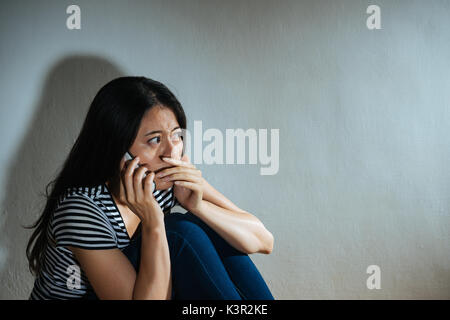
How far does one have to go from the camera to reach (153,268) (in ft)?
2.56

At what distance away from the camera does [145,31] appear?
116 cm

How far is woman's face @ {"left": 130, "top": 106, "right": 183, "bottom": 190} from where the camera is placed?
88 centimetres

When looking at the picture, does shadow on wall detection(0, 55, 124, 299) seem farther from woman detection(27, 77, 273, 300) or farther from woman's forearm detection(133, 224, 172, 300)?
woman's forearm detection(133, 224, 172, 300)

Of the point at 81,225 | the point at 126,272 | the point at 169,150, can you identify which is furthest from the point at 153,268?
the point at 169,150

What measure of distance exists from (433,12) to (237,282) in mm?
1147

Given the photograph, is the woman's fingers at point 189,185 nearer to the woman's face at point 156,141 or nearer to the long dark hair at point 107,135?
the woman's face at point 156,141

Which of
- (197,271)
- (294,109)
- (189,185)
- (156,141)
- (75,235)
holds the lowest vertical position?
(197,271)

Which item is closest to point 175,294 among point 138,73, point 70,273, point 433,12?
point 70,273

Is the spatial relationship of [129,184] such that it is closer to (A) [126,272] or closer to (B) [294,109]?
(A) [126,272]

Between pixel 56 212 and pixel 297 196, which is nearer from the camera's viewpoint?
pixel 56 212

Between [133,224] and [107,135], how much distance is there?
0.91 ft

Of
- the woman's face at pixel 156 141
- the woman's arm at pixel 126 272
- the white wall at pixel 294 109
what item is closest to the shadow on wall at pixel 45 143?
the white wall at pixel 294 109

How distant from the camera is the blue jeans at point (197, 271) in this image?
83cm
